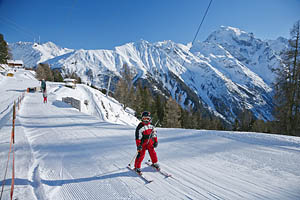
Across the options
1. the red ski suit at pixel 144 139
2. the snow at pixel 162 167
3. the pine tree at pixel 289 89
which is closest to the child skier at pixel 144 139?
the red ski suit at pixel 144 139

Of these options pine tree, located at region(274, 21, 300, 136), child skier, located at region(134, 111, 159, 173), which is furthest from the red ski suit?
pine tree, located at region(274, 21, 300, 136)

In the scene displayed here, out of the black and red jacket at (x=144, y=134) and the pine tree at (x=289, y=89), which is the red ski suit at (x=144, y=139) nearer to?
the black and red jacket at (x=144, y=134)

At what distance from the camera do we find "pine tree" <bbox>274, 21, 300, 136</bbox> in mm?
11758

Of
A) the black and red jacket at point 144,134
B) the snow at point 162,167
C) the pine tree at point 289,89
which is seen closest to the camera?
the snow at point 162,167

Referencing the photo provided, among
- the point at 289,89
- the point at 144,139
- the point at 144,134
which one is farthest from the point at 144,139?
the point at 289,89

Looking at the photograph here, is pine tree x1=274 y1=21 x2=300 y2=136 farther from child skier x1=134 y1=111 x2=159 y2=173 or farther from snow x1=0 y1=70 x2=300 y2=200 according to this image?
child skier x1=134 y1=111 x2=159 y2=173

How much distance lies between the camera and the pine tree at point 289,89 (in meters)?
11.8

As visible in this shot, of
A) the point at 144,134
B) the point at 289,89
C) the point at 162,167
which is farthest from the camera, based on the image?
the point at 289,89

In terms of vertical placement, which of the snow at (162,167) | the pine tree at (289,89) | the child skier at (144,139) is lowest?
the snow at (162,167)

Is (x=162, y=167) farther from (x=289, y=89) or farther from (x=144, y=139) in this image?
(x=289, y=89)

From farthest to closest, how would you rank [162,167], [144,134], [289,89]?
[289,89], [162,167], [144,134]

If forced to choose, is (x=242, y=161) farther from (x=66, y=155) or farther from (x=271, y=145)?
(x=66, y=155)

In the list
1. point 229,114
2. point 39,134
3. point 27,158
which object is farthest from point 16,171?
point 229,114

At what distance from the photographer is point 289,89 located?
40.3 ft
